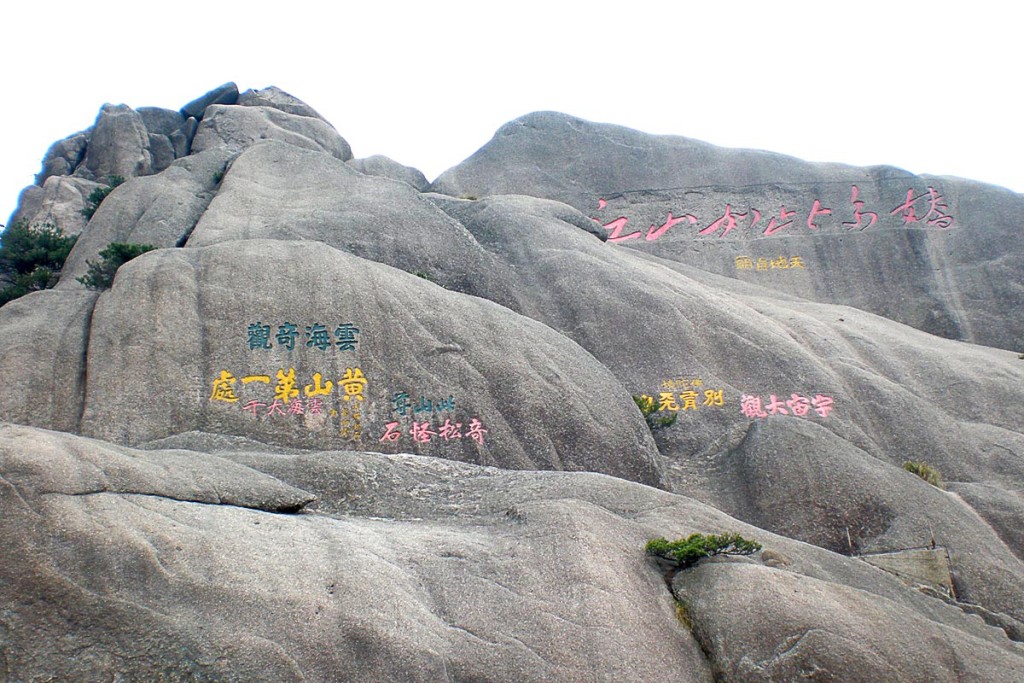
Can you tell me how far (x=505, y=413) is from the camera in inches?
652

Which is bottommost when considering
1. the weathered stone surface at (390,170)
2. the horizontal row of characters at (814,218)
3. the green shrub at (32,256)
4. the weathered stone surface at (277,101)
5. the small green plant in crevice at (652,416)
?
the small green plant in crevice at (652,416)

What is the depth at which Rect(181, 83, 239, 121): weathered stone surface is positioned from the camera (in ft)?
108

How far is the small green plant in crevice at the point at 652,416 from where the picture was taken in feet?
62.6

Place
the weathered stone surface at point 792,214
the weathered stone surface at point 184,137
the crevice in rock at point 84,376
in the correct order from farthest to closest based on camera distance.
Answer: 1. the weathered stone surface at point 184,137
2. the weathered stone surface at point 792,214
3. the crevice in rock at point 84,376

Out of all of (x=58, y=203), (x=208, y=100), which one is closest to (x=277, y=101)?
(x=208, y=100)

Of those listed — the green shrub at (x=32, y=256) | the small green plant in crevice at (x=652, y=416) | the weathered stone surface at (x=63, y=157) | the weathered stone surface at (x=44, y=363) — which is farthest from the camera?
the weathered stone surface at (x=63, y=157)

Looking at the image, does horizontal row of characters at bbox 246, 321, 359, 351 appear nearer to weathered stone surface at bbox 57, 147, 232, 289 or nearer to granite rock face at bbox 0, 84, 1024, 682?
granite rock face at bbox 0, 84, 1024, 682

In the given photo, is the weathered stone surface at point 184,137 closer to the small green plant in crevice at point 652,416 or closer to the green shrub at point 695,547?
the small green plant in crevice at point 652,416

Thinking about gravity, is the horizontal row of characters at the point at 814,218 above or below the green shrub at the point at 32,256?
above

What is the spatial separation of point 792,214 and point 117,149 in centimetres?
2154

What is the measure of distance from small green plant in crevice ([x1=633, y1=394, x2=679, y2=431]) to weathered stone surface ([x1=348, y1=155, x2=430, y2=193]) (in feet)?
48.4

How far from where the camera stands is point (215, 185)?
24.3 m

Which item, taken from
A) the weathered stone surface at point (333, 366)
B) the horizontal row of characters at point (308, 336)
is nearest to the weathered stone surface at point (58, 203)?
the weathered stone surface at point (333, 366)

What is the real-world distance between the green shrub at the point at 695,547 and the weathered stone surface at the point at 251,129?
2232 centimetres
